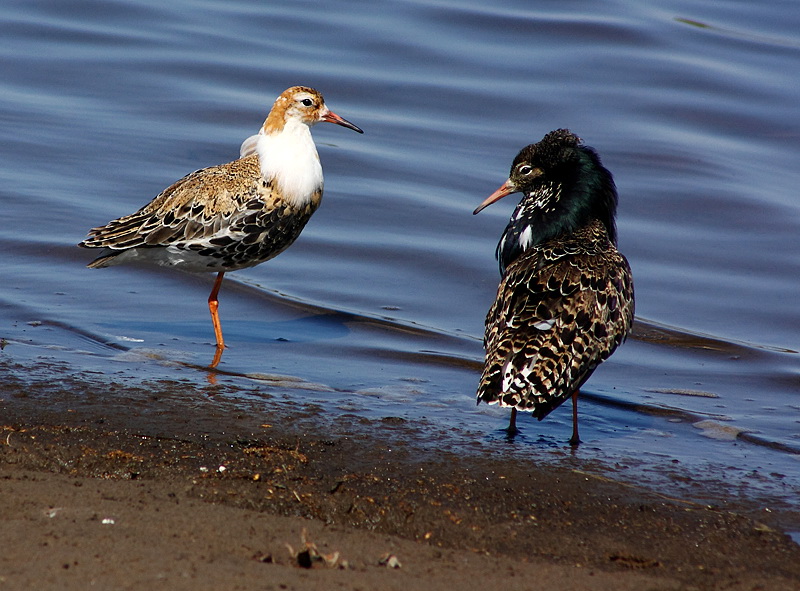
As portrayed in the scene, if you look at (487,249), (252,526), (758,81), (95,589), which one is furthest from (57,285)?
(758,81)

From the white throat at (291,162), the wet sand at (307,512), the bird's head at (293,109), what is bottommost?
the wet sand at (307,512)

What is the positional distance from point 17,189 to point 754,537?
8.68 meters

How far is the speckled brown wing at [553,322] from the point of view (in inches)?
251

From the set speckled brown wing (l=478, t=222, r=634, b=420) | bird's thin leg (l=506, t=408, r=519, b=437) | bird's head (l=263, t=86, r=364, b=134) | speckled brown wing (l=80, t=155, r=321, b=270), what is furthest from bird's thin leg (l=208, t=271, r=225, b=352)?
bird's thin leg (l=506, t=408, r=519, b=437)

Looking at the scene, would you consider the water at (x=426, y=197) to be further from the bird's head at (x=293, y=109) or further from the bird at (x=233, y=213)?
the bird's head at (x=293, y=109)

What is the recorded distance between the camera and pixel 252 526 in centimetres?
462

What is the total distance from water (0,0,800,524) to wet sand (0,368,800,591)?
490 mm

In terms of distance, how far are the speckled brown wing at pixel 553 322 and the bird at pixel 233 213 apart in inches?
89.2

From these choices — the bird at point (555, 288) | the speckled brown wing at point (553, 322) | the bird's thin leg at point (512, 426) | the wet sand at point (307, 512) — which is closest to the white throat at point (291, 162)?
the bird at point (555, 288)

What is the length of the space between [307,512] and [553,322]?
2274 mm

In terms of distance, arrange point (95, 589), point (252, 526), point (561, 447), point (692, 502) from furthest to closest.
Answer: point (561, 447), point (692, 502), point (252, 526), point (95, 589)

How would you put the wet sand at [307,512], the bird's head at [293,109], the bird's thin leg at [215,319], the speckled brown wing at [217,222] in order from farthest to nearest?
the bird's head at [293,109] → the speckled brown wing at [217,222] → the bird's thin leg at [215,319] → the wet sand at [307,512]

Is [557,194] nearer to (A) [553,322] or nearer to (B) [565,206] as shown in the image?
(B) [565,206]

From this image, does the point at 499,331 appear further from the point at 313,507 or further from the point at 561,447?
the point at 313,507
